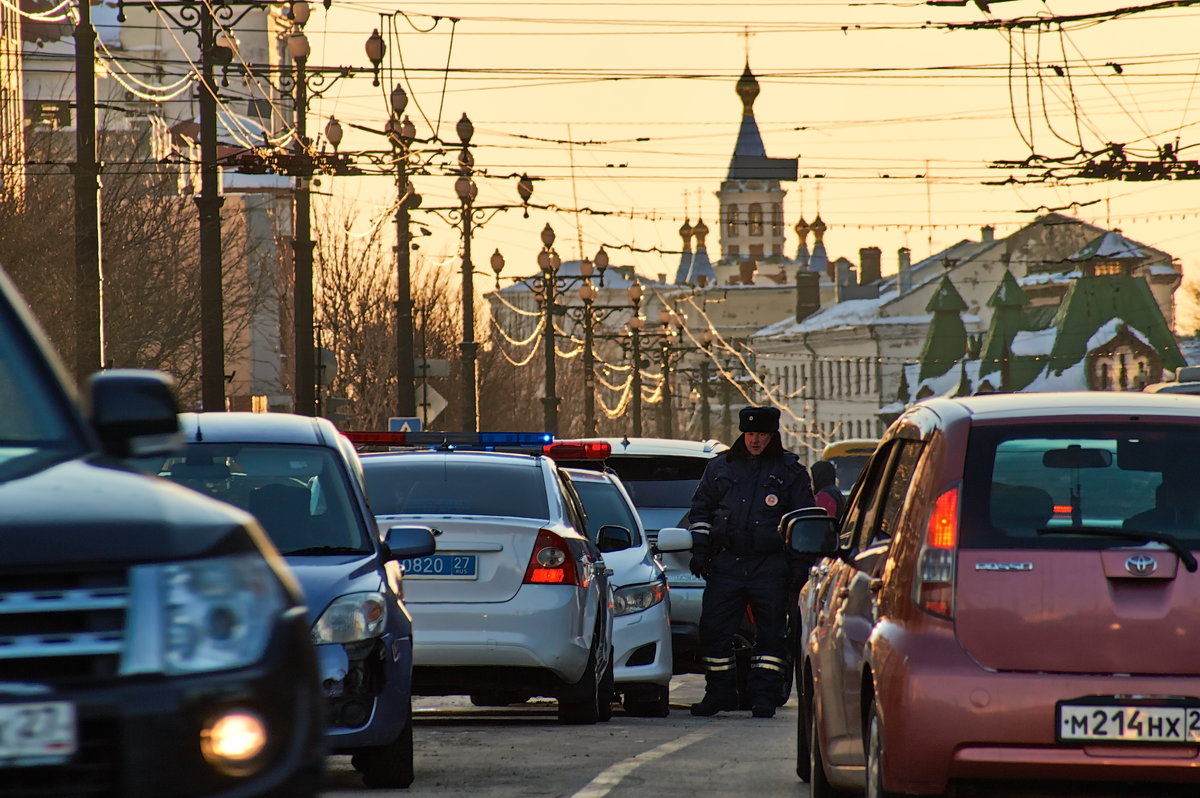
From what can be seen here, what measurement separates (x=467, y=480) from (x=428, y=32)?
2432cm

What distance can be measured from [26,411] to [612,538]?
9.27 metres

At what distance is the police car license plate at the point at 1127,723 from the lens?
665 centimetres

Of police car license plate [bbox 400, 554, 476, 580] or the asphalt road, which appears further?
police car license plate [bbox 400, 554, 476, 580]

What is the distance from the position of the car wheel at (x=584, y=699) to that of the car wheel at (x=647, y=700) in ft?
7.65

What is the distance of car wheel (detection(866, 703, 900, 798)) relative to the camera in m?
6.94

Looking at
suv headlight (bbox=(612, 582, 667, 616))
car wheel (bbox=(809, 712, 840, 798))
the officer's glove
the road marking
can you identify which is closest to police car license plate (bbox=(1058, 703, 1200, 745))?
car wheel (bbox=(809, 712, 840, 798))

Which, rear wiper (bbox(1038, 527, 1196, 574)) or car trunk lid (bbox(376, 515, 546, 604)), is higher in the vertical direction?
rear wiper (bbox(1038, 527, 1196, 574))

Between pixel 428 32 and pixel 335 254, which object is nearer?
pixel 428 32

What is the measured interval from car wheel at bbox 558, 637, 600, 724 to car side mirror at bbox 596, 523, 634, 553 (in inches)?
53.1

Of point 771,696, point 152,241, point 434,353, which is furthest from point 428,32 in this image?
point 434,353

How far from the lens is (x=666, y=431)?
3356 inches

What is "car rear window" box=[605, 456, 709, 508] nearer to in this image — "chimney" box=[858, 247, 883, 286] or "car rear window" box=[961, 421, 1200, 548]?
"car rear window" box=[961, 421, 1200, 548]

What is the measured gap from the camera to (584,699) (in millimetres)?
12617

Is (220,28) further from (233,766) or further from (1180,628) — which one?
(233,766)
